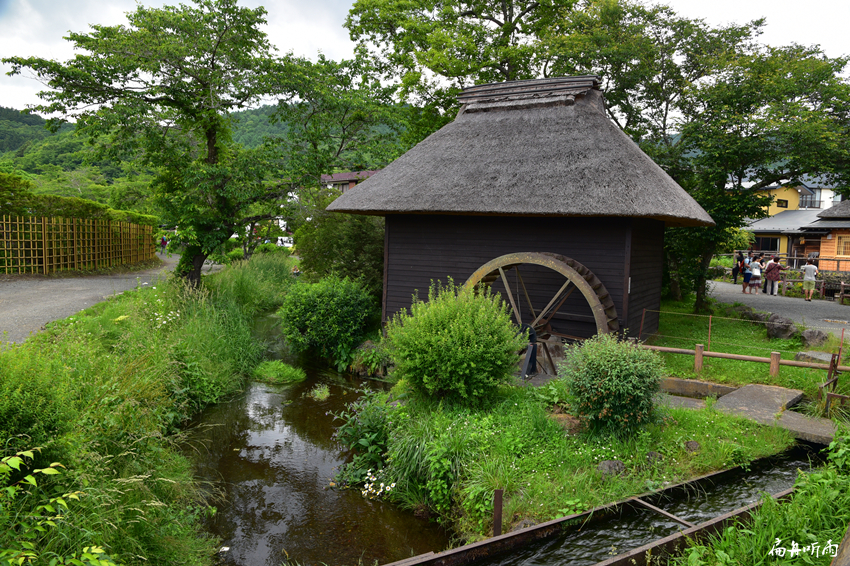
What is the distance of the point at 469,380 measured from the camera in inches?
239

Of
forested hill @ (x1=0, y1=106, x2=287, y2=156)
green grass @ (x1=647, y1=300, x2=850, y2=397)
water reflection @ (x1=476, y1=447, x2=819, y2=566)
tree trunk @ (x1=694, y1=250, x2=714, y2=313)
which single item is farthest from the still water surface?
forested hill @ (x1=0, y1=106, x2=287, y2=156)

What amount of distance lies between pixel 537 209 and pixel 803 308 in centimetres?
1123

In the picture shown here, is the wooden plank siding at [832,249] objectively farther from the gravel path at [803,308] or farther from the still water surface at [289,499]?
the still water surface at [289,499]

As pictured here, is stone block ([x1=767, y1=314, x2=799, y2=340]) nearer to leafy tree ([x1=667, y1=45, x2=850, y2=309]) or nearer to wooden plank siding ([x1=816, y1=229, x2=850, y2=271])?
leafy tree ([x1=667, y1=45, x2=850, y2=309])

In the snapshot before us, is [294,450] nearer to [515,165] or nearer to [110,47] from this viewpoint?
[515,165]

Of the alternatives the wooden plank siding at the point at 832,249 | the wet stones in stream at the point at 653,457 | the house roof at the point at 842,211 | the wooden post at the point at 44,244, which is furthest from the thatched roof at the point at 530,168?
the wooden plank siding at the point at 832,249

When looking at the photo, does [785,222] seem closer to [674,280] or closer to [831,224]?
[831,224]

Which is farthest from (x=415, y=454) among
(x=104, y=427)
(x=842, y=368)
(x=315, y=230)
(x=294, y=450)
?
(x=315, y=230)

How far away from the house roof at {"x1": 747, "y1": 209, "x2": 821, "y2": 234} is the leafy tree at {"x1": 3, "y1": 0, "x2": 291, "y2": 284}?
95.2ft

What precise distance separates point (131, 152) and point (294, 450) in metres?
8.58

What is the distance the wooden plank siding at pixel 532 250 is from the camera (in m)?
8.84

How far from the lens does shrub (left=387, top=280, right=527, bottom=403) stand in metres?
5.95

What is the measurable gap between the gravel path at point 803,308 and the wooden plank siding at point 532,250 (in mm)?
4074

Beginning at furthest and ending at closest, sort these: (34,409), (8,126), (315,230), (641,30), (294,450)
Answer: (8,126) → (641,30) → (315,230) → (294,450) → (34,409)
